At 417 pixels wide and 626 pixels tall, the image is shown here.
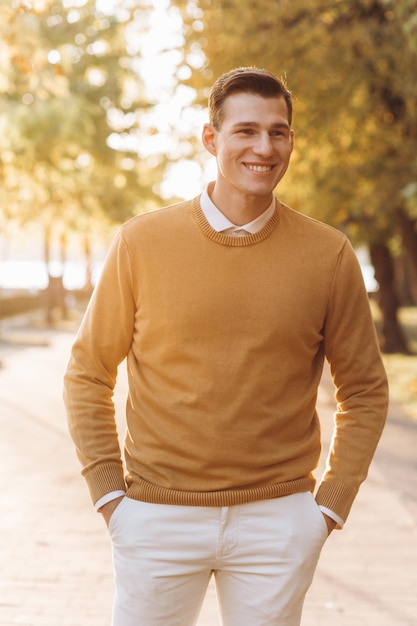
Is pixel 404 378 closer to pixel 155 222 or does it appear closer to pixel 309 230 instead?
pixel 309 230

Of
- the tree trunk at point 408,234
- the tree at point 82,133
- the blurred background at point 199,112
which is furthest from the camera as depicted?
the tree at point 82,133

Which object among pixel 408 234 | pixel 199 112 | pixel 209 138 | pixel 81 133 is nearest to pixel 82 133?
pixel 81 133

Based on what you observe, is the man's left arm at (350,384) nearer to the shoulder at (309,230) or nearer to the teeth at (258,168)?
the shoulder at (309,230)

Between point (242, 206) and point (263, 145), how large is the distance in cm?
19

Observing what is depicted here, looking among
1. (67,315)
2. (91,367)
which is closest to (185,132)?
(91,367)

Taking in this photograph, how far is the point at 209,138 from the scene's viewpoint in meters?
2.80

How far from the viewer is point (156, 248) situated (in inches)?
106

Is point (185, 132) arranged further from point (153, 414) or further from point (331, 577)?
point (153, 414)

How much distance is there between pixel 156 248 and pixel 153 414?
1.52ft

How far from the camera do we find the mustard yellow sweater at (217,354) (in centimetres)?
260

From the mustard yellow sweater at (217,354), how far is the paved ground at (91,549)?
7.38 feet

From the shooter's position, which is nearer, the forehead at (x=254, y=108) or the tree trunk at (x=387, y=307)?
the forehead at (x=254, y=108)

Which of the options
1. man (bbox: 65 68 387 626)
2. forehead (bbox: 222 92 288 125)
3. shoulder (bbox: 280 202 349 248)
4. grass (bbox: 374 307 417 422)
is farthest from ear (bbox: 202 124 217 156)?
grass (bbox: 374 307 417 422)

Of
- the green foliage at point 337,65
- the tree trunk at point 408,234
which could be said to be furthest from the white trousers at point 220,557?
the tree trunk at point 408,234
